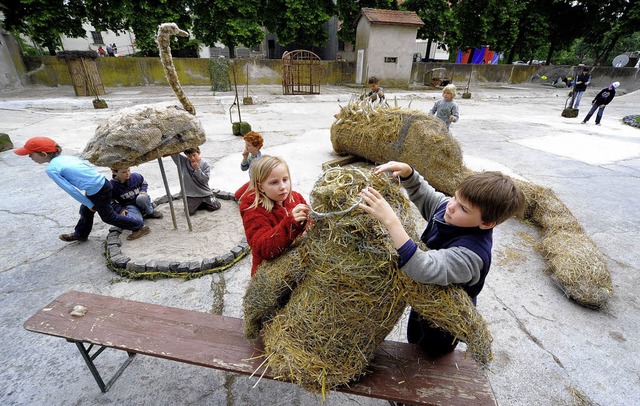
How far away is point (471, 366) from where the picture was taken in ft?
6.42

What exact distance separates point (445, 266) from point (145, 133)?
3.11m

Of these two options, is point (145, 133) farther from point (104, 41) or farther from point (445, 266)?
point (104, 41)

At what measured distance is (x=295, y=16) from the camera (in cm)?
2231

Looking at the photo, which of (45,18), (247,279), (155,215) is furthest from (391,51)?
(45,18)

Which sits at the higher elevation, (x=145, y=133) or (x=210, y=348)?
(x=145, y=133)

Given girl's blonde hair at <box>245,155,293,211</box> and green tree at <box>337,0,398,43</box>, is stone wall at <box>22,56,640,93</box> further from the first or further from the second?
girl's blonde hair at <box>245,155,293,211</box>

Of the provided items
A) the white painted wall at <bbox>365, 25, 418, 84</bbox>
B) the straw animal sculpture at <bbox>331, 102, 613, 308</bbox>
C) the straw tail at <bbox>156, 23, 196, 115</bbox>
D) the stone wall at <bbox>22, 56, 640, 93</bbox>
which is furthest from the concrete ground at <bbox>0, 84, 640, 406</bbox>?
the white painted wall at <bbox>365, 25, 418, 84</bbox>

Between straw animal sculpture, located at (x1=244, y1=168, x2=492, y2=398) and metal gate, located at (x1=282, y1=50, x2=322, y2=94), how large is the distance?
16018 mm

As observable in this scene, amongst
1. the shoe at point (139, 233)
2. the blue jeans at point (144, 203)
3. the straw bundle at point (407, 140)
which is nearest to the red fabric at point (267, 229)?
the shoe at point (139, 233)

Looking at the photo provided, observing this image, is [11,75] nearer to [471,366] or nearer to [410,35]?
[410,35]

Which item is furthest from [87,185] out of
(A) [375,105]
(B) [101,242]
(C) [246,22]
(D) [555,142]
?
(C) [246,22]

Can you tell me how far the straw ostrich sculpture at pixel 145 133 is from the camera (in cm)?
304

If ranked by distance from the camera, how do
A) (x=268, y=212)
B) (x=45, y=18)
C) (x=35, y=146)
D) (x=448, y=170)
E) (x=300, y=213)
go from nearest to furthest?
1. (x=300, y=213)
2. (x=268, y=212)
3. (x=35, y=146)
4. (x=448, y=170)
5. (x=45, y=18)

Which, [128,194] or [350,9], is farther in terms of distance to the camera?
[350,9]
